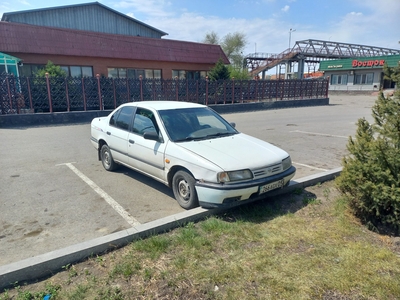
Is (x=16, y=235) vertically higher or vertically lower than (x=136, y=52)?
lower

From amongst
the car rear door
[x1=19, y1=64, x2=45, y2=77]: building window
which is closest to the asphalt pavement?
the car rear door

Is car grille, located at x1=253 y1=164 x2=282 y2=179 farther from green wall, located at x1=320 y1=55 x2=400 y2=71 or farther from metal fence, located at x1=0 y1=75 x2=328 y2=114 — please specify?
green wall, located at x1=320 y1=55 x2=400 y2=71

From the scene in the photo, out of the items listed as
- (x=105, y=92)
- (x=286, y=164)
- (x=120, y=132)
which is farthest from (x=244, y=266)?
(x=105, y=92)

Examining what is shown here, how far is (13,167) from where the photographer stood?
6391 millimetres

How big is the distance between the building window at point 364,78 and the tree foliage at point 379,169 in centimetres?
4389

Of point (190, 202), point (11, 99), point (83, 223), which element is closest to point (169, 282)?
point (190, 202)

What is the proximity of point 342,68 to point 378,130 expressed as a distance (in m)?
44.8

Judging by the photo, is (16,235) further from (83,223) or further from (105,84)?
(105,84)

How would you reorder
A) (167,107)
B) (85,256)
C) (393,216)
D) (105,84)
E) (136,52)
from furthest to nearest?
(136,52), (105,84), (167,107), (393,216), (85,256)

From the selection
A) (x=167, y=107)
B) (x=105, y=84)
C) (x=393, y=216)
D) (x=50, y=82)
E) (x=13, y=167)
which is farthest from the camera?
(x=105, y=84)

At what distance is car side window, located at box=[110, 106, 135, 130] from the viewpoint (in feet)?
17.6

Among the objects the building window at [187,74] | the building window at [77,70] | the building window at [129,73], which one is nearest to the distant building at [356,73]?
the building window at [187,74]

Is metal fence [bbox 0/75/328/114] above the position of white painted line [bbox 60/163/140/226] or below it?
above

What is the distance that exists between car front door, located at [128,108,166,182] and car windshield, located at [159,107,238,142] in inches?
8.6
